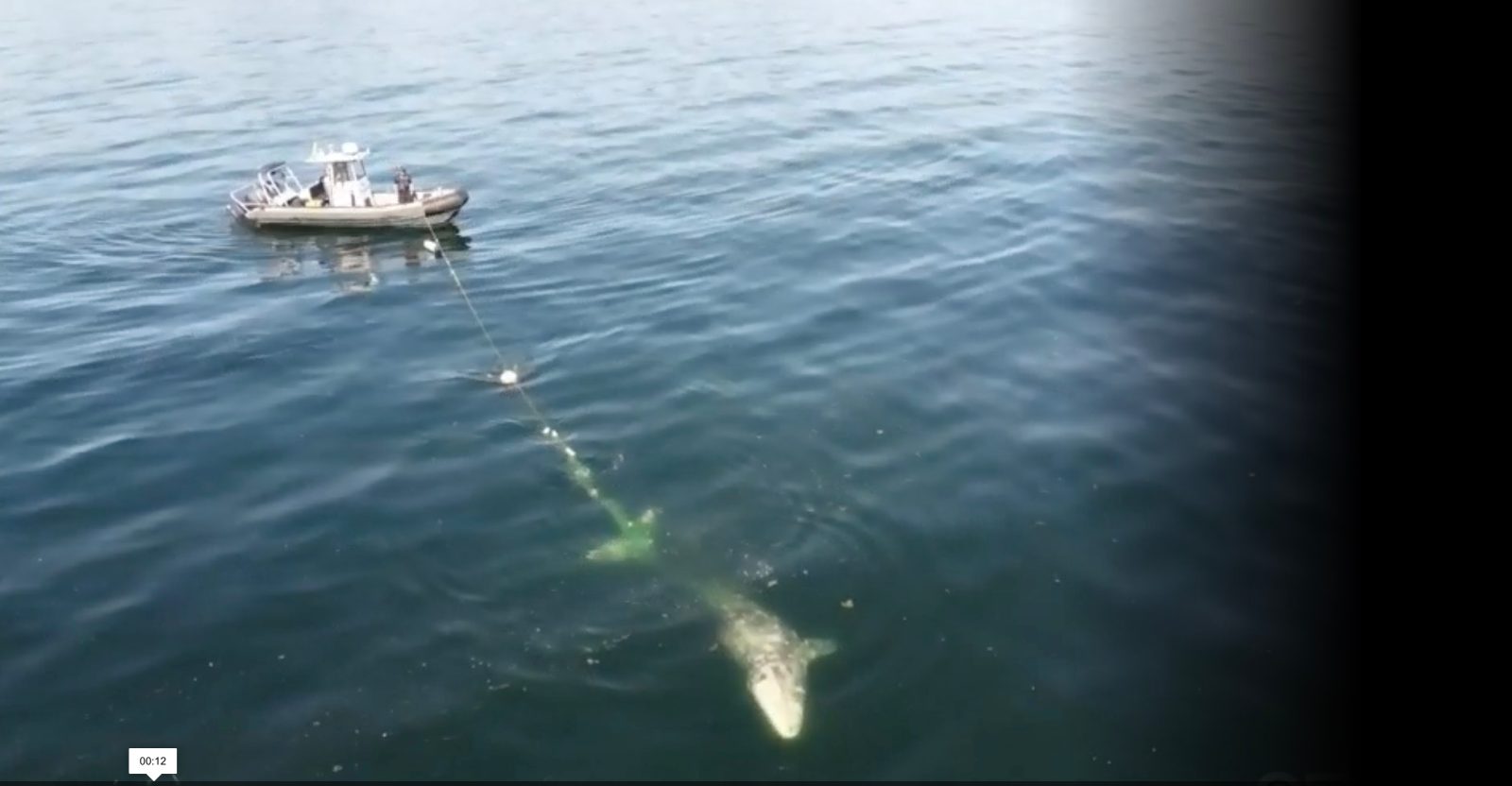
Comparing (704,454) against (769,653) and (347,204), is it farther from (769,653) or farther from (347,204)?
(347,204)

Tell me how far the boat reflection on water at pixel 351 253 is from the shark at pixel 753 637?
820 inches

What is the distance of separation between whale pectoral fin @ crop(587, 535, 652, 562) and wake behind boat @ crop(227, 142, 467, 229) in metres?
25.1

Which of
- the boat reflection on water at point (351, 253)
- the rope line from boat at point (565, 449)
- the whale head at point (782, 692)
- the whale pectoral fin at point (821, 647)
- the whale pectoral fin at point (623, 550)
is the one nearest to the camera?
the whale head at point (782, 692)

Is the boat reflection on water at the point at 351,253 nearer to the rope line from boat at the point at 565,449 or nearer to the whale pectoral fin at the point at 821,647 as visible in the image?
the rope line from boat at the point at 565,449

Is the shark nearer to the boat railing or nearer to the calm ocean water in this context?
the calm ocean water

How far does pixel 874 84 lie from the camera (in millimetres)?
71438

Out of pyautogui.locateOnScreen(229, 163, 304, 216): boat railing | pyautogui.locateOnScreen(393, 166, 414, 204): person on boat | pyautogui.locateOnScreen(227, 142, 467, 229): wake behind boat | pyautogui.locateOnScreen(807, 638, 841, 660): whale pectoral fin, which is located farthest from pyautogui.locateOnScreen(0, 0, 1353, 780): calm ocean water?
pyautogui.locateOnScreen(393, 166, 414, 204): person on boat

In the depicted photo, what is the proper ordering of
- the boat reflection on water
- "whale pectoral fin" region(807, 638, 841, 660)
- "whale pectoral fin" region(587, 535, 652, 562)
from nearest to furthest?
"whale pectoral fin" region(807, 638, 841, 660)
"whale pectoral fin" region(587, 535, 652, 562)
the boat reflection on water

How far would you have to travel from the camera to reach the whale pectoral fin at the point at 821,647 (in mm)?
21875

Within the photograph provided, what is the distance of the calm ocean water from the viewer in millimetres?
20562

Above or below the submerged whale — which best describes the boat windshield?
above
